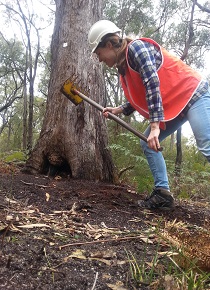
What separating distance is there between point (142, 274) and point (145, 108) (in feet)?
5.87

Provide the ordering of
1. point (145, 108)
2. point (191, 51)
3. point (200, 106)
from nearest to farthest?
point (200, 106)
point (145, 108)
point (191, 51)

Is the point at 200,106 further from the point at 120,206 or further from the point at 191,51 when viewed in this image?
the point at 191,51

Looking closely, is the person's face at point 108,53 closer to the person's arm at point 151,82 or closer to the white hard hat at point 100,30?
the white hard hat at point 100,30

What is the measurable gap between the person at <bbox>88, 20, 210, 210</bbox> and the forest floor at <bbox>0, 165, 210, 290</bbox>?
71 centimetres

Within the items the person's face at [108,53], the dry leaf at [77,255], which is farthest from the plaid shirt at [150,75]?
the dry leaf at [77,255]

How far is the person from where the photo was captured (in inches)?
105

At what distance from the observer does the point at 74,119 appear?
3992 millimetres

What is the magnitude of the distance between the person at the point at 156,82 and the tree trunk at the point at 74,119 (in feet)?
3.75

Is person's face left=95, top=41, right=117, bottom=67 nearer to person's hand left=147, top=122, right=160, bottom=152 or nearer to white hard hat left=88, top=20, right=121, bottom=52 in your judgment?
white hard hat left=88, top=20, right=121, bottom=52

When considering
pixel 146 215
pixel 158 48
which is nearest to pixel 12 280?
pixel 146 215

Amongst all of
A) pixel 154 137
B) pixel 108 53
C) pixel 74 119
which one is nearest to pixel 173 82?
pixel 154 137

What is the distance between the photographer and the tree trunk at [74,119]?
13.0 feet

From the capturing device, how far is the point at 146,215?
9.43ft

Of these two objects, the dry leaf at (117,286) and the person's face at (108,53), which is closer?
the dry leaf at (117,286)
